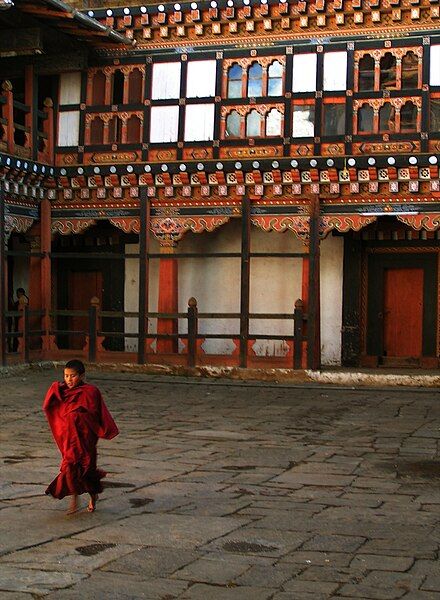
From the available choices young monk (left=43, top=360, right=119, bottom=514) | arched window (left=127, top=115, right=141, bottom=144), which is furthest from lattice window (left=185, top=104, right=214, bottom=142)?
young monk (left=43, top=360, right=119, bottom=514)

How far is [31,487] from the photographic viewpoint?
27.2 feet

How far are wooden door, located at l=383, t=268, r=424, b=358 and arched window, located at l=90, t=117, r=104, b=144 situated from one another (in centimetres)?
580

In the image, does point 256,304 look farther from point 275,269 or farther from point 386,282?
point 386,282

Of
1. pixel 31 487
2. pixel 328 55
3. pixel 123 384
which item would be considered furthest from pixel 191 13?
pixel 31 487

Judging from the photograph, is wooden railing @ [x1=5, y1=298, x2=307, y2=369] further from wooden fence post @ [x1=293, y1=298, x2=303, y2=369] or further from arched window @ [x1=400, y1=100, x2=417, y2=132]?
arched window @ [x1=400, y1=100, x2=417, y2=132]

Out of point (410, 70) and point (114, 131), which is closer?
point (410, 70)

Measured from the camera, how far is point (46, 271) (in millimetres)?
18422

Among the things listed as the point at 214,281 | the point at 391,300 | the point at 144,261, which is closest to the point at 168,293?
the point at 144,261

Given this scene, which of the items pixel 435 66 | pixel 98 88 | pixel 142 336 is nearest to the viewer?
pixel 435 66

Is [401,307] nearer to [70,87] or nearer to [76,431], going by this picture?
[70,87]

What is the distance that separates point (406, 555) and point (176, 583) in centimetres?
151

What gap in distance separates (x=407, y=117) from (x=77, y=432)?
11.0 m

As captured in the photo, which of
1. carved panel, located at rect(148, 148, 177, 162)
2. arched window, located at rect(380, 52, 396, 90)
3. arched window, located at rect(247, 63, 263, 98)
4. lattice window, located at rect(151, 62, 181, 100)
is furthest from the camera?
lattice window, located at rect(151, 62, 181, 100)

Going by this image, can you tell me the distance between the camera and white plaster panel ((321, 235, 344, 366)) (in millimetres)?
18703
